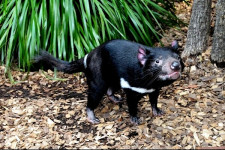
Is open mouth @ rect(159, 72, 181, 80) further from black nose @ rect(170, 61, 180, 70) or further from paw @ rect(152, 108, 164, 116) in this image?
paw @ rect(152, 108, 164, 116)

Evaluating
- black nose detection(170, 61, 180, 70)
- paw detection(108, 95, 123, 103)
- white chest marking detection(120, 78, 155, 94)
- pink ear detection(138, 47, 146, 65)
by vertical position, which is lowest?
paw detection(108, 95, 123, 103)

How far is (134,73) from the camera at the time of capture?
9.57ft

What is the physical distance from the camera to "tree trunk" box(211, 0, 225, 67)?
339 centimetres

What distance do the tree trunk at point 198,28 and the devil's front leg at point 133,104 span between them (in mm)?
1085

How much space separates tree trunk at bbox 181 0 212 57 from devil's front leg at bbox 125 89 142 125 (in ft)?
3.56

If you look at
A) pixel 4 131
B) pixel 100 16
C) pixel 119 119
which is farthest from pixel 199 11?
pixel 4 131

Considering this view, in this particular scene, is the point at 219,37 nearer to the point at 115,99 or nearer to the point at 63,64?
the point at 115,99

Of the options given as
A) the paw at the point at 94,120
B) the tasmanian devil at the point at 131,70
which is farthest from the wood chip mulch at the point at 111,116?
the tasmanian devil at the point at 131,70

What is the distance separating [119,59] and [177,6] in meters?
2.12

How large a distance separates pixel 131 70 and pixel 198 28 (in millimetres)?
1138

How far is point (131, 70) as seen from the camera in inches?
116

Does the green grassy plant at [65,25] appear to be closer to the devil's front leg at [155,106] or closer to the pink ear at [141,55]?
the devil's front leg at [155,106]

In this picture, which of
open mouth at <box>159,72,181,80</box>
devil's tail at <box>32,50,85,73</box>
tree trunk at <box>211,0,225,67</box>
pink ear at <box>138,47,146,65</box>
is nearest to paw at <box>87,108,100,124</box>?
devil's tail at <box>32,50,85,73</box>

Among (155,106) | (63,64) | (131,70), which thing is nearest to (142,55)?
(131,70)
